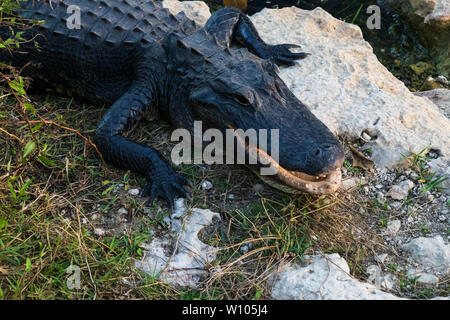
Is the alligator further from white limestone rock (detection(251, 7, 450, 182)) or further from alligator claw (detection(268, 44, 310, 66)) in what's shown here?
white limestone rock (detection(251, 7, 450, 182))

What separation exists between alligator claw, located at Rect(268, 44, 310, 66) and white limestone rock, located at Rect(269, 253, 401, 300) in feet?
7.01

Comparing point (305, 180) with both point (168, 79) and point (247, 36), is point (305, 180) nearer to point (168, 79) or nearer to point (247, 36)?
point (168, 79)

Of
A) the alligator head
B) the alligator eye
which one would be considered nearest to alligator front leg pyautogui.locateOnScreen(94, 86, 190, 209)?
the alligator head

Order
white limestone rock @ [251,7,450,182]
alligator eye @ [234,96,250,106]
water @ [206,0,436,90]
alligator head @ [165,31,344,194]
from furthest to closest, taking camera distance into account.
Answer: water @ [206,0,436,90] < white limestone rock @ [251,7,450,182] < alligator eye @ [234,96,250,106] < alligator head @ [165,31,344,194]

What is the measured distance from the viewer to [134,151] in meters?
3.71

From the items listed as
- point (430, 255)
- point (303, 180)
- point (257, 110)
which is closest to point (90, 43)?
point (257, 110)

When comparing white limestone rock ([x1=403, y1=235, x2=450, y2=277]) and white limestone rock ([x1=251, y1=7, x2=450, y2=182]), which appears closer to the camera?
white limestone rock ([x1=403, y1=235, x2=450, y2=277])

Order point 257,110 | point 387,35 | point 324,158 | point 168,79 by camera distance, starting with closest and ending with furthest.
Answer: point 324,158
point 257,110
point 168,79
point 387,35

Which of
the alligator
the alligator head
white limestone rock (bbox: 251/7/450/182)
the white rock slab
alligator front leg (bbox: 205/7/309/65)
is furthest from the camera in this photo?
the white rock slab

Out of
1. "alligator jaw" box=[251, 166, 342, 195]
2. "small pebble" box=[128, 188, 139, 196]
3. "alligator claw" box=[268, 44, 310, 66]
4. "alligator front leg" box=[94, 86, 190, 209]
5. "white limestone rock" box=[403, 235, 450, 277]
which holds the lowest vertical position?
"small pebble" box=[128, 188, 139, 196]

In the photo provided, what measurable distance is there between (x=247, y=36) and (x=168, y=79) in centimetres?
111

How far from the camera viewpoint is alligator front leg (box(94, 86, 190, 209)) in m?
3.54
